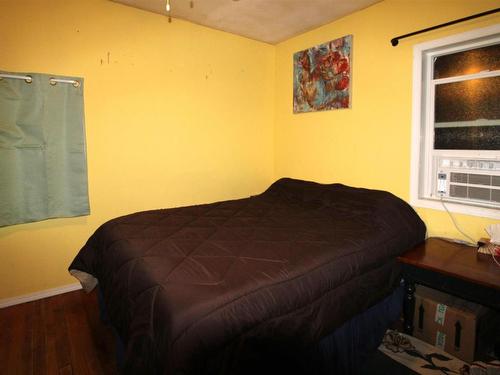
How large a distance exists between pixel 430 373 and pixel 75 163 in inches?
115

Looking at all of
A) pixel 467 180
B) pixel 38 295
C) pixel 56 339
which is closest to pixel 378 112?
pixel 467 180

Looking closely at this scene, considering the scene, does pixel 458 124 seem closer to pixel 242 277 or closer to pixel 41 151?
pixel 242 277

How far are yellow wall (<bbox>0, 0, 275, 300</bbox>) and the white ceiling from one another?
0.14 m

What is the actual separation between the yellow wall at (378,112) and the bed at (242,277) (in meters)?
0.27

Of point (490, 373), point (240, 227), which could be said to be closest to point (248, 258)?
point (240, 227)

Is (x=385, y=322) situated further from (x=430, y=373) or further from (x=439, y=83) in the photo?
(x=439, y=83)

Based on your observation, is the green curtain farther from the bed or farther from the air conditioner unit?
the air conditioner unit

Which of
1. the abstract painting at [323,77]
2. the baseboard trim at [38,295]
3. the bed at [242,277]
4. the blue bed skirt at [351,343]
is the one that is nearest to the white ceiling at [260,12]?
the abstract painting at [323,77]

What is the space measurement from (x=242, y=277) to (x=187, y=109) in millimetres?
2208

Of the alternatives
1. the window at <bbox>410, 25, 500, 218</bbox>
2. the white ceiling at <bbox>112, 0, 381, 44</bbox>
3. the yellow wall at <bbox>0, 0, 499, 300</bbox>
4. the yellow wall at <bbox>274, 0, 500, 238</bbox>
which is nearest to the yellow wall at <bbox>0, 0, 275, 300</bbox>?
the yellow wall at <bbox>0, 0, 499, 300</bbox>

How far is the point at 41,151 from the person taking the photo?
2.44m

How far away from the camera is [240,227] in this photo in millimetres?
2137

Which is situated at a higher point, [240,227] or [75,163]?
[75,163]

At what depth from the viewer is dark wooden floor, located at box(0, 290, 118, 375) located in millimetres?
1769
